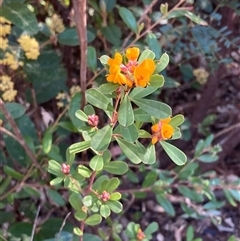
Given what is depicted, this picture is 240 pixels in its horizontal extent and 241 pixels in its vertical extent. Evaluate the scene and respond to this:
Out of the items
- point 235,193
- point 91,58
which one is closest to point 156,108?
point 91,58

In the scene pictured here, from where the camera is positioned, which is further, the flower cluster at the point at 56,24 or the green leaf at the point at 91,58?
the flower cluster at the point at 56,24

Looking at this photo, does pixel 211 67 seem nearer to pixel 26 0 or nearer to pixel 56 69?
pixel 56 69

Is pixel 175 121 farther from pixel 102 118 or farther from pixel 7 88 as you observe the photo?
pixel 102 118

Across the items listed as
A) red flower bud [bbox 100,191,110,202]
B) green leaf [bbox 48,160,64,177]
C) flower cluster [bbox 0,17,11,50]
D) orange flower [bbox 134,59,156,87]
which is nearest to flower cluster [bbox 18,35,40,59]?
flower cluster [bbox 0,17,11,50]

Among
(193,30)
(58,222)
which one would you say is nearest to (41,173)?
(58,222)

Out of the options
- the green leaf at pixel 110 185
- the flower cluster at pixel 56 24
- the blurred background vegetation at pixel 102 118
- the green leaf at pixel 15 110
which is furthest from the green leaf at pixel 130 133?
the flower cluster at pixel 56 24

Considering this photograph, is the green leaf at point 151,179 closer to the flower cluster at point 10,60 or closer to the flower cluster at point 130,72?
the flower cluster at point 10,60
